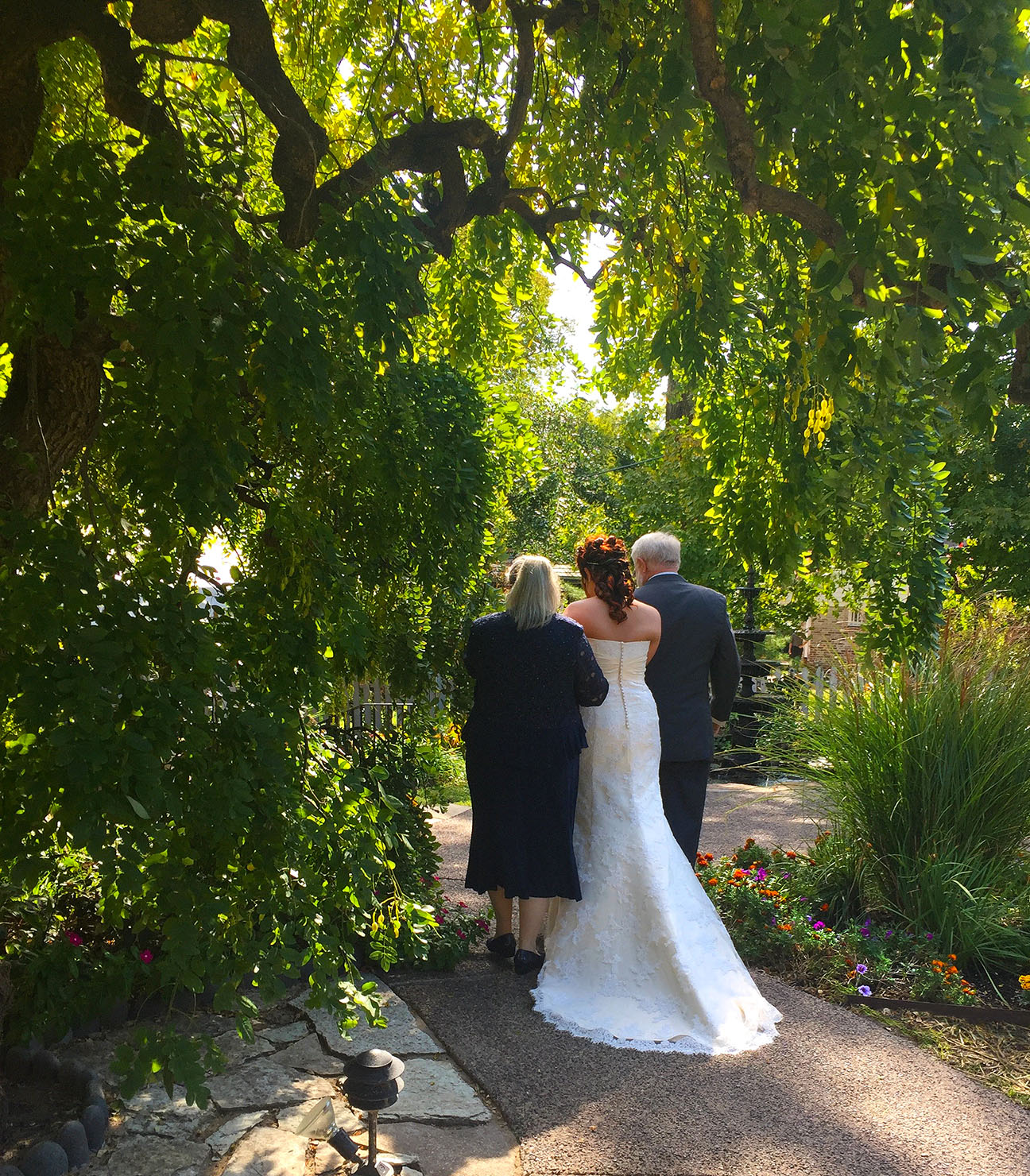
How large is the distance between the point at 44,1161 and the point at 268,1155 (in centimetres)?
61

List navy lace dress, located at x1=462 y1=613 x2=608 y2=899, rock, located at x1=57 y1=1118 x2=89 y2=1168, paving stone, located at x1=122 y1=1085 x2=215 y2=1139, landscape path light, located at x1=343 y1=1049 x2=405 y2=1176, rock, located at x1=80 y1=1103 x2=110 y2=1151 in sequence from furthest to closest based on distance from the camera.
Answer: navy lace dress, located at x1=462 y1=613 x2=608 y2=899 → paving stone, located at x1=122 y1=1085 x2=215 y2=1139 → rock, located at x1=80 y1=1103 x2=110 y2=1151 → rock, located at x1=57 y1=1118 x2=89 y2=1168 → landscape path light, located at x1=343 y1=1049 x2=405 y2=1176

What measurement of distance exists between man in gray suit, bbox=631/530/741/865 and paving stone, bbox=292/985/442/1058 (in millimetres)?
1778

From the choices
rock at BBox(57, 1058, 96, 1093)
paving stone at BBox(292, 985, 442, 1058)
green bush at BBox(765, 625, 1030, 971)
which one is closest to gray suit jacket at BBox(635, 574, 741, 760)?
green bush at BBox(765, 625, 1030, 971)

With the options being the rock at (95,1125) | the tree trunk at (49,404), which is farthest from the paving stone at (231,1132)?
the tree trunk at (49,404)

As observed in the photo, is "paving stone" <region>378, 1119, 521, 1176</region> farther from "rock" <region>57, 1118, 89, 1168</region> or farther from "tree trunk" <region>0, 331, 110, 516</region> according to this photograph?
"tree trunk" <region>0, 331, 110, 516</region>

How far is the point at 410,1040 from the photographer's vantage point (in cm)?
393

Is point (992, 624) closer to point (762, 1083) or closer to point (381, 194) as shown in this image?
point (762, 1083)

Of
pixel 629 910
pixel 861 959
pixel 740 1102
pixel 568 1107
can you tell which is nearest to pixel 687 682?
pixel 629 910

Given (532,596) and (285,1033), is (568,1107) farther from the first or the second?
(532,596)

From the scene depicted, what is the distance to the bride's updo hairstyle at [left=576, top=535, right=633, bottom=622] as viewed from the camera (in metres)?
4.86

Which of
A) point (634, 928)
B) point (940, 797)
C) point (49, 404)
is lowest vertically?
point (634, 928)

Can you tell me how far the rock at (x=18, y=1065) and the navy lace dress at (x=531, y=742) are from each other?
6.43 ft

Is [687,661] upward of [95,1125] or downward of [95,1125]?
upward

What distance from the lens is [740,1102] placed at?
3504mm
